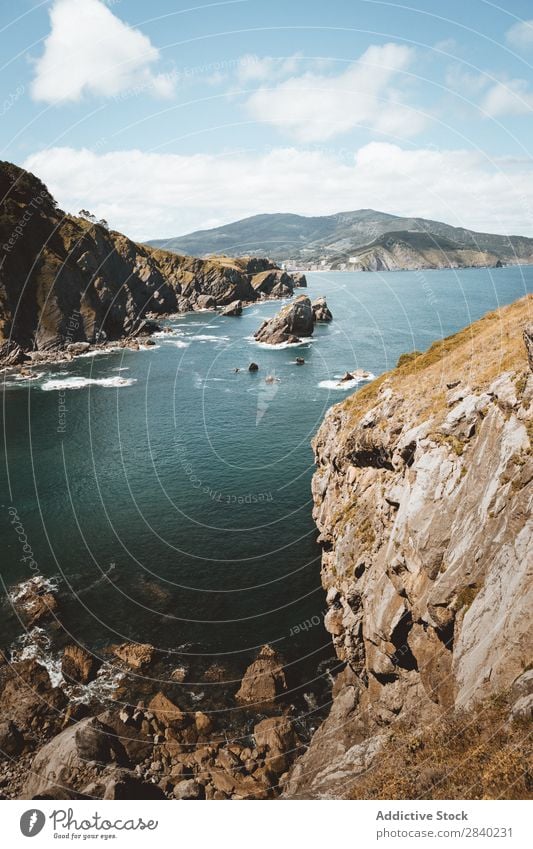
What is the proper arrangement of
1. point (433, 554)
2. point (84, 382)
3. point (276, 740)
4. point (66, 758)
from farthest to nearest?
point (84, 382)
point (276, 740)
point (66, 758)
point (433, 554)

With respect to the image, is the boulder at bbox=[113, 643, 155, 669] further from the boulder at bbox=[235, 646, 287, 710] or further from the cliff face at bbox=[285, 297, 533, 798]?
the cliff face at bbox=[285, 297, 533, 798]

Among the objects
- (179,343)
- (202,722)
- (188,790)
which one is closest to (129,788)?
(188,790)

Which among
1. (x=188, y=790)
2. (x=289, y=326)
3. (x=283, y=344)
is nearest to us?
(x=188, y=790)

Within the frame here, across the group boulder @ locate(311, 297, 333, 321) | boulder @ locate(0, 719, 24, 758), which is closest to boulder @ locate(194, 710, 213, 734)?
boulder @ locate(0, 719, 24, 758)

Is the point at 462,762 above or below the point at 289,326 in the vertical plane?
below

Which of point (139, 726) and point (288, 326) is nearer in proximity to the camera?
A: point (139, 726)

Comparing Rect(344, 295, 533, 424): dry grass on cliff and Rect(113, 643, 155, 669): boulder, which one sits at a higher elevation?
Rect(344, 295, 533, 424): dry grass on cliff

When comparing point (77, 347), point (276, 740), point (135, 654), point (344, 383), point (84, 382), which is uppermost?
point (77, 347)

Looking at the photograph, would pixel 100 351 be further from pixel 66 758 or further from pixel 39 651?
pixel 66 758
